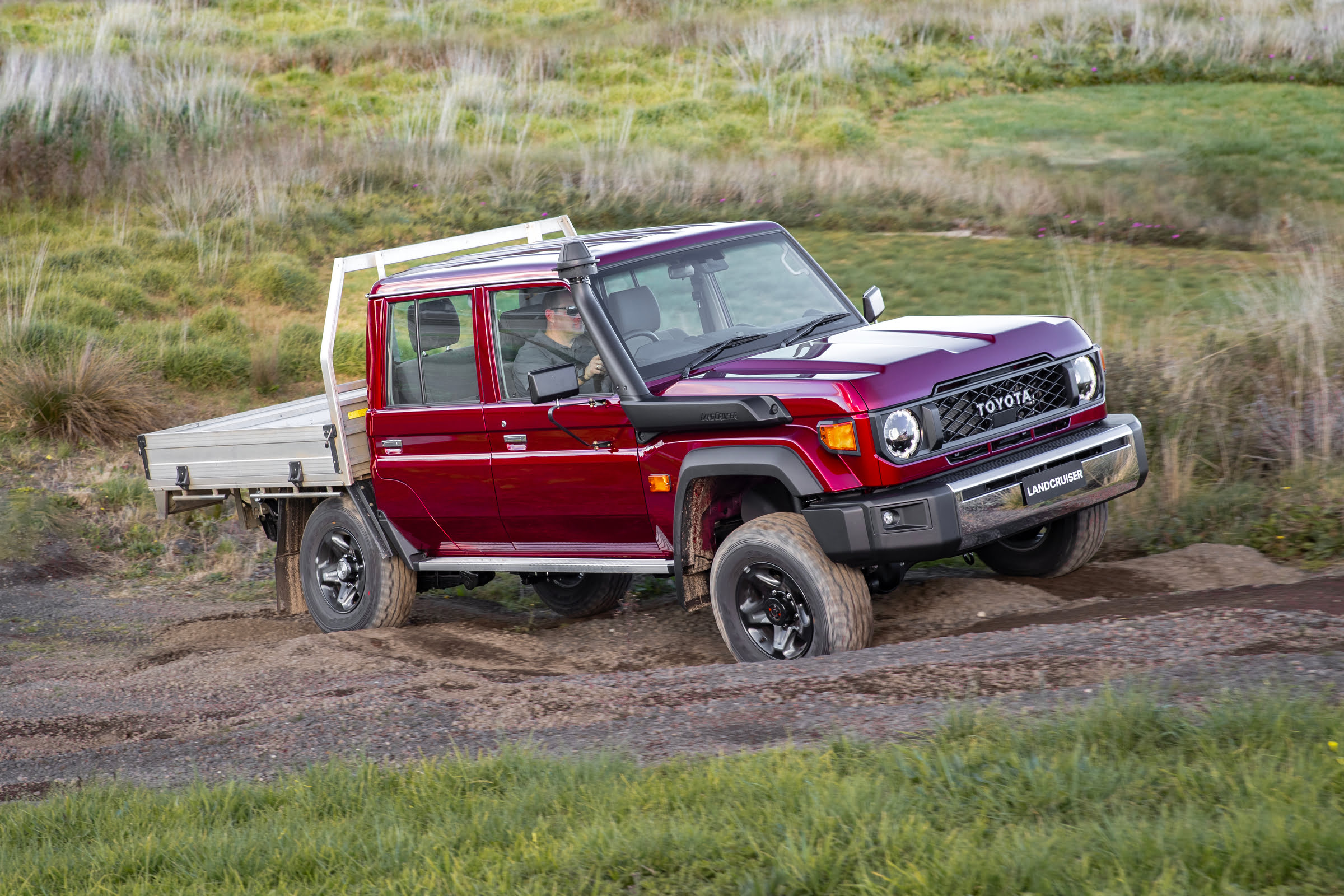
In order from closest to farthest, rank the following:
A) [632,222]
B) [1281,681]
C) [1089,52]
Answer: [1281,681] < [632,222] < [1089,52]

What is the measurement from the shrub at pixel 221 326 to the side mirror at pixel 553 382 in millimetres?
12991

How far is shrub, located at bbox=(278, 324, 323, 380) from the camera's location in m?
17.6

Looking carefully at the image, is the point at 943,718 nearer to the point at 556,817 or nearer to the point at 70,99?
the point at 556,817

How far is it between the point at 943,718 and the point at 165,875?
2.49 metres

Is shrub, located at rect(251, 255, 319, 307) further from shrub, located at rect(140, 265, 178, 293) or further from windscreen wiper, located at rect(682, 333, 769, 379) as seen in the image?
windscreen wiper, located at rect(682, 333, 769, 379)

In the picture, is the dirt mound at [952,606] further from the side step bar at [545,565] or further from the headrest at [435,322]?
the headrest at [435,322]

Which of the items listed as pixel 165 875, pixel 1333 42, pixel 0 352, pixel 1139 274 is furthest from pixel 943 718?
pixel 1333 42

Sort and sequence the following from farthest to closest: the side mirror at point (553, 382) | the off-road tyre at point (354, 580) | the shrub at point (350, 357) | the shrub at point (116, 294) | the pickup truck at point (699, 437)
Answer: the shrub at point (116, 294) → the shrub at point (350, 357) → the off-road tyre at point (354, 580) → the side mirror at point (553, 382) → the pickup truck at point (699, 437)

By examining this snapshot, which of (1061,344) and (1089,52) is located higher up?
(1089,52)

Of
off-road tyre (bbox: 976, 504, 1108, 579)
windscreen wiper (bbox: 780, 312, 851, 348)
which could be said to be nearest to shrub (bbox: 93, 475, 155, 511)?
windscreen wiper (bbox: 780, 312, 851, 348)

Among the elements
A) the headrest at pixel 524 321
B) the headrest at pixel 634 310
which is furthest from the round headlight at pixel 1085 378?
the headrest at pixel 524 321

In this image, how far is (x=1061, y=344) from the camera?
253 inches

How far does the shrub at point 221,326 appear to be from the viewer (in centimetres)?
1839

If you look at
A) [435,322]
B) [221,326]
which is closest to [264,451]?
[435,322]
